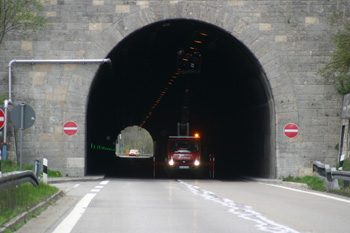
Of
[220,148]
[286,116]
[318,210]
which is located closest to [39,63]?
[286,116]

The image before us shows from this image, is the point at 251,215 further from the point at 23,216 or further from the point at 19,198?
the point at 19,198

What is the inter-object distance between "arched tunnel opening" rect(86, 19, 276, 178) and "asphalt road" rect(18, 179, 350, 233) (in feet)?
33.7

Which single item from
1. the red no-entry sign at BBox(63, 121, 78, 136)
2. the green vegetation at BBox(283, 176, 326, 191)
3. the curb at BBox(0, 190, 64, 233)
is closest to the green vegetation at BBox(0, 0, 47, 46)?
the red no-entry sign at BBox(63, 121, 78, 136)

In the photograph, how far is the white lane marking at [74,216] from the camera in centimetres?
866

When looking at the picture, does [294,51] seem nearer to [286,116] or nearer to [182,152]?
[286,116]

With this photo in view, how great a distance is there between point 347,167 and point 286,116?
14.7 feet

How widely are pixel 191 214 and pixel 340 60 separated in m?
12.6

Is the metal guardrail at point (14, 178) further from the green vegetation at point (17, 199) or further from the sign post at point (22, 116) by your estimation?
the sign post at point (22, 116)

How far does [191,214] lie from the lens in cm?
1091

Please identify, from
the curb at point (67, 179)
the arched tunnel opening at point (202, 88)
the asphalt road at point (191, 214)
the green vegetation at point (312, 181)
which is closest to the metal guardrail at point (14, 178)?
the asphalt road at point (191, 214)

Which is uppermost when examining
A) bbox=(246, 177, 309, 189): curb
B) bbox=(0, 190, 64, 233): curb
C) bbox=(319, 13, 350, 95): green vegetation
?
bbox=(319, 13, 350, 95): green vegetation

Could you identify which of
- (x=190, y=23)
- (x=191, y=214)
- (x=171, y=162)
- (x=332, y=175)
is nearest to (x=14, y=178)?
(x=191, y=214)

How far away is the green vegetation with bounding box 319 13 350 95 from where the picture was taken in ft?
68.9

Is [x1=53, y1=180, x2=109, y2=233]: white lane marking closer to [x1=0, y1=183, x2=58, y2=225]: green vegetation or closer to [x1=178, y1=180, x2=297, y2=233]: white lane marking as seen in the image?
[x1=0, y1=183, x2=58, y2=225]: green vegetation
